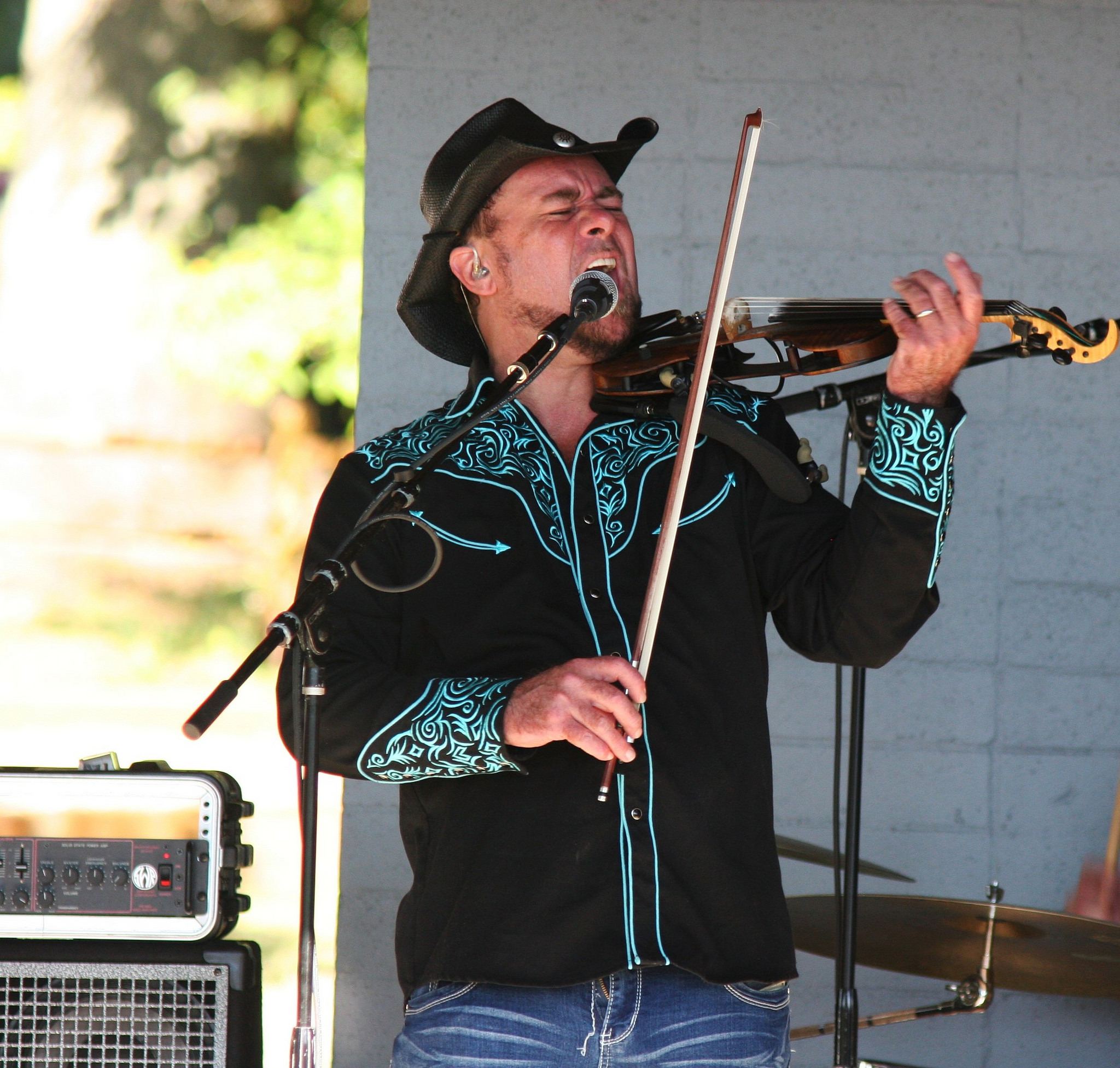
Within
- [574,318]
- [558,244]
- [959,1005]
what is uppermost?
[558,244]

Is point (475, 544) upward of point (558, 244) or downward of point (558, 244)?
downward

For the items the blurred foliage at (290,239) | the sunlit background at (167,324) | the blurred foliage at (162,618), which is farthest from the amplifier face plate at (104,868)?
the blurred foliage at (162,618)

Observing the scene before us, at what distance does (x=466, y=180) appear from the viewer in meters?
2.05

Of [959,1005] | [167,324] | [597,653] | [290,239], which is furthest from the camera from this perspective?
[167,324]

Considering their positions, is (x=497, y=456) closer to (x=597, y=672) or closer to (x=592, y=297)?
(x=592, y=297)

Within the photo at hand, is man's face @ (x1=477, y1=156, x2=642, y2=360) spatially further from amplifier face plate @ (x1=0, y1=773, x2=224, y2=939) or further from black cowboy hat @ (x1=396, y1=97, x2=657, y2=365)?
amplifier face plate @ (x1=0, y1=773, x2=224, y2=939)

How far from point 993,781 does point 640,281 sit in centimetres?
107

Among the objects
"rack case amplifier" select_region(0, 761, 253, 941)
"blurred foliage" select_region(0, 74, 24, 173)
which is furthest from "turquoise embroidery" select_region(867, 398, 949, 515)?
"blurred foliage" select_region(0, 74, 24, 173)

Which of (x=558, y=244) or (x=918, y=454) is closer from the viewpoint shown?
(x=918, y=454)

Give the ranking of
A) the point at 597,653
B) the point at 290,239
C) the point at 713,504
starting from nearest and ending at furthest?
1. the point at 597,653
2. the point at 713,504
3. the point at 290,239

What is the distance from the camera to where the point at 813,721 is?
8.72 ft

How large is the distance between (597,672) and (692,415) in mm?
295

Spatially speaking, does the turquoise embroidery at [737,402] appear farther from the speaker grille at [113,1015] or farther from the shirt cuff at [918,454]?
the speaker grille at [113,1015]

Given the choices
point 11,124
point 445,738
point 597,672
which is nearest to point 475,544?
point 445,738
